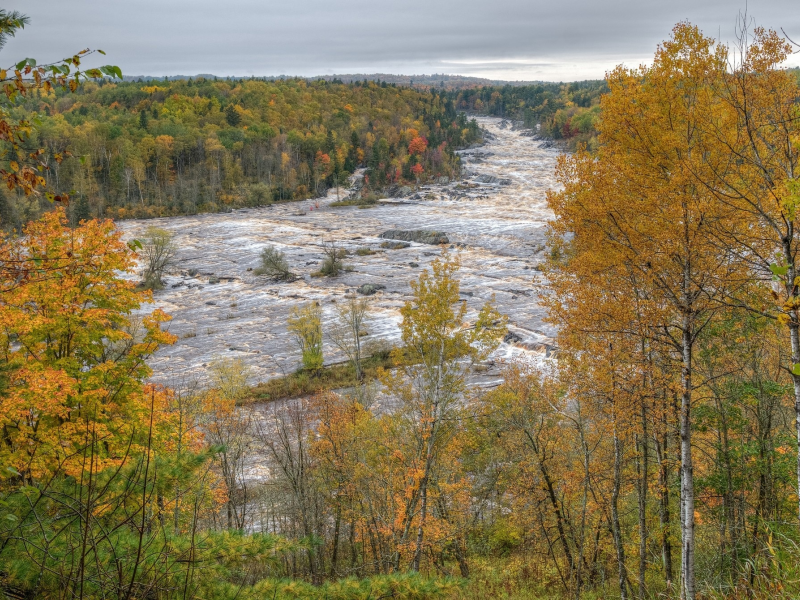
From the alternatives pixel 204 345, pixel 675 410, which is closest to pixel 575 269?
pixel 675 410

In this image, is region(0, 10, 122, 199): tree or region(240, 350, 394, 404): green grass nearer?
region(0, 10, 122, 199): tree

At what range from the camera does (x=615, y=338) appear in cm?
1144

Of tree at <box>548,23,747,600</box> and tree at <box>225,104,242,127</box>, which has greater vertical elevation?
tree at <box>225,104,242,127</box>

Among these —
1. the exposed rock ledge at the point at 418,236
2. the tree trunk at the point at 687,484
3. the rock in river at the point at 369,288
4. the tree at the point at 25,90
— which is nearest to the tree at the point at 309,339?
the rock in river at the point at 369,288

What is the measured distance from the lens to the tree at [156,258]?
182 feet

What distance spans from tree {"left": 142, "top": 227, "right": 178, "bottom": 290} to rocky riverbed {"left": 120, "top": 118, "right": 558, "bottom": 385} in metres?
1.27

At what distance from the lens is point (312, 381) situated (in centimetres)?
3766

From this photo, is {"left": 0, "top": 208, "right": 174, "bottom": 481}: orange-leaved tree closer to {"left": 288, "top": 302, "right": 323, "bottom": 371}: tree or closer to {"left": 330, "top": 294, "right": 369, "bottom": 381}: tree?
{"left": 288, "top": 302, "right": 323, "bottom": 371}: tree

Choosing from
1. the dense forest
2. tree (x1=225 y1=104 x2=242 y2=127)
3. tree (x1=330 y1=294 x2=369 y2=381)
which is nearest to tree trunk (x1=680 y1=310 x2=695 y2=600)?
tree (x1=330 y1=294 x2=369 y2=381)

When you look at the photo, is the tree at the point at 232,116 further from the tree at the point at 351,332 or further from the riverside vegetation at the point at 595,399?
the riverside vegetation at the point at 595,399

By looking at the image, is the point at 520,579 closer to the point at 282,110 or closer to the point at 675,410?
the point at 675,410

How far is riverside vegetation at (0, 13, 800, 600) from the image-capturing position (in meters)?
6.43

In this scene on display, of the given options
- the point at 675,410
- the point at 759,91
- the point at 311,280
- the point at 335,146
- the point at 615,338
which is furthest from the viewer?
the point at 335,146

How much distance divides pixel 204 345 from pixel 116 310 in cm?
2864
